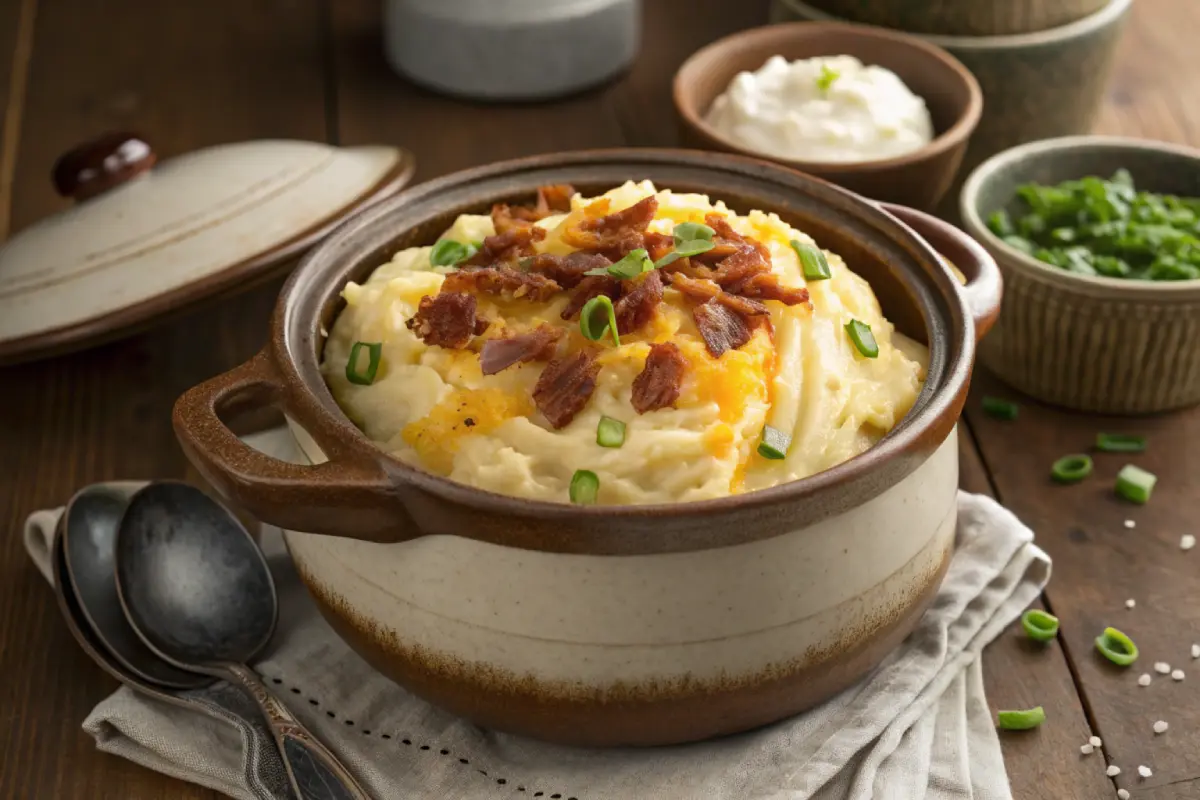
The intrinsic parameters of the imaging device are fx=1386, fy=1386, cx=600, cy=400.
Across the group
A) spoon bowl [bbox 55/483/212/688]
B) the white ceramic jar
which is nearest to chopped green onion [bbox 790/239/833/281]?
spoon bowl [bbox 55/483/212/688]

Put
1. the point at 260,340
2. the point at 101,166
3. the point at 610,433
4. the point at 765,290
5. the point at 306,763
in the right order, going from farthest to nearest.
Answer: the point at 260,340
the point at 101,166
the point at 765,290
the point at 306,763
the point at 610,433

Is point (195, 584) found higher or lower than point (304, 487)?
lower

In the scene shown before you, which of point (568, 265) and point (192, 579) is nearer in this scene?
point (568, 265)

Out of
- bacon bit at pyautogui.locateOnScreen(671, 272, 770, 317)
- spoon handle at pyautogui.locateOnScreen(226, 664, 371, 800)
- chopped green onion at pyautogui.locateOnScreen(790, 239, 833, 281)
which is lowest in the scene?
spoon handle at pyautogui.locateOnScreen(226, 664, 371, 800)

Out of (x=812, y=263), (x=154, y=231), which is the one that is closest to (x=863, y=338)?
(x=812, y=263)

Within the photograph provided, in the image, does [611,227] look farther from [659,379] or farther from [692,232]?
[659,379]

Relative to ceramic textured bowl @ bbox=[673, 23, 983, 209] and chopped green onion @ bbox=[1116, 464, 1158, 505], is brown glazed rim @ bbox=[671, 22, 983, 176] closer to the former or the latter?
ceramic textured bowl @ bbox=[673, 23, 983, 209]

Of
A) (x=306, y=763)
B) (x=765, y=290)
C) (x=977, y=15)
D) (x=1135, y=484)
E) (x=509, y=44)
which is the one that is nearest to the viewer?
(x=306, y=763)

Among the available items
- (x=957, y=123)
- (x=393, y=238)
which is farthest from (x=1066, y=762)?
(x=957, y=123)

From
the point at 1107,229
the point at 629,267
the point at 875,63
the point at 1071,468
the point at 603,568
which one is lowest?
the point at 1071,468
